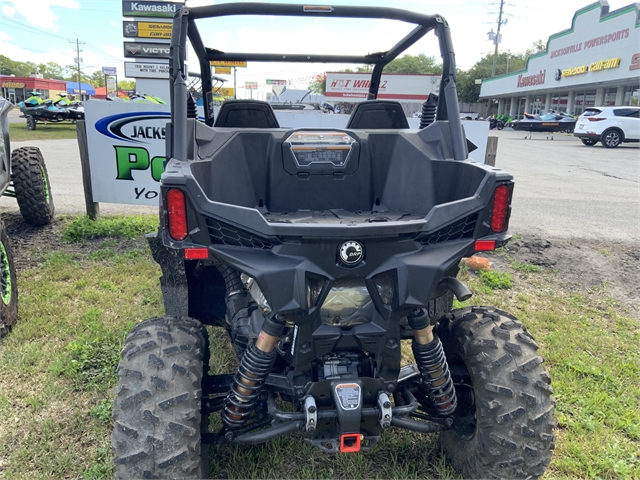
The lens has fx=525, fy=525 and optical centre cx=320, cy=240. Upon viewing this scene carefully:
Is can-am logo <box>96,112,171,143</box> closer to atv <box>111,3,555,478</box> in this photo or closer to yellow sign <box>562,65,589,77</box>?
atv <box>111,3,555,478</box>

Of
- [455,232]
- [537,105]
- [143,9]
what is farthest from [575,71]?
[455,232]

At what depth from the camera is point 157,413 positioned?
2.09 metres

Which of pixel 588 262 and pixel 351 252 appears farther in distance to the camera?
pixel 588 262

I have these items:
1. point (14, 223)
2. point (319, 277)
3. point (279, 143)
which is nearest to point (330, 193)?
point (279, 143)

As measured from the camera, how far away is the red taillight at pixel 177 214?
2.09 meters

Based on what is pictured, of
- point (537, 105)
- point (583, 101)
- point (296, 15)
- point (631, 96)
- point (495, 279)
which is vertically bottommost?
point (495, 279)

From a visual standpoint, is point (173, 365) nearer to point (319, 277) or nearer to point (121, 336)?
point (319, 277)

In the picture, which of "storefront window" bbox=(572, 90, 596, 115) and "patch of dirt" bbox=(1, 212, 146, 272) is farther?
"storefront window" bbox=(572, 90, 596, 115)

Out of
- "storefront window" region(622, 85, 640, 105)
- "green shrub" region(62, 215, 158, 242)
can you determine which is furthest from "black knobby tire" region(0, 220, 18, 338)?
"storefront window" region(622, 85, 640, 105)

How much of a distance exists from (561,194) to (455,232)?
377 inches

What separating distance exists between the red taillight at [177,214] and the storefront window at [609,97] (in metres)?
41.6

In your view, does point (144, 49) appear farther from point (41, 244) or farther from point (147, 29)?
point (41, 244)

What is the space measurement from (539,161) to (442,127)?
16.0 m

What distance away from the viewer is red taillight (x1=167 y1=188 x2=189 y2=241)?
2.09m
